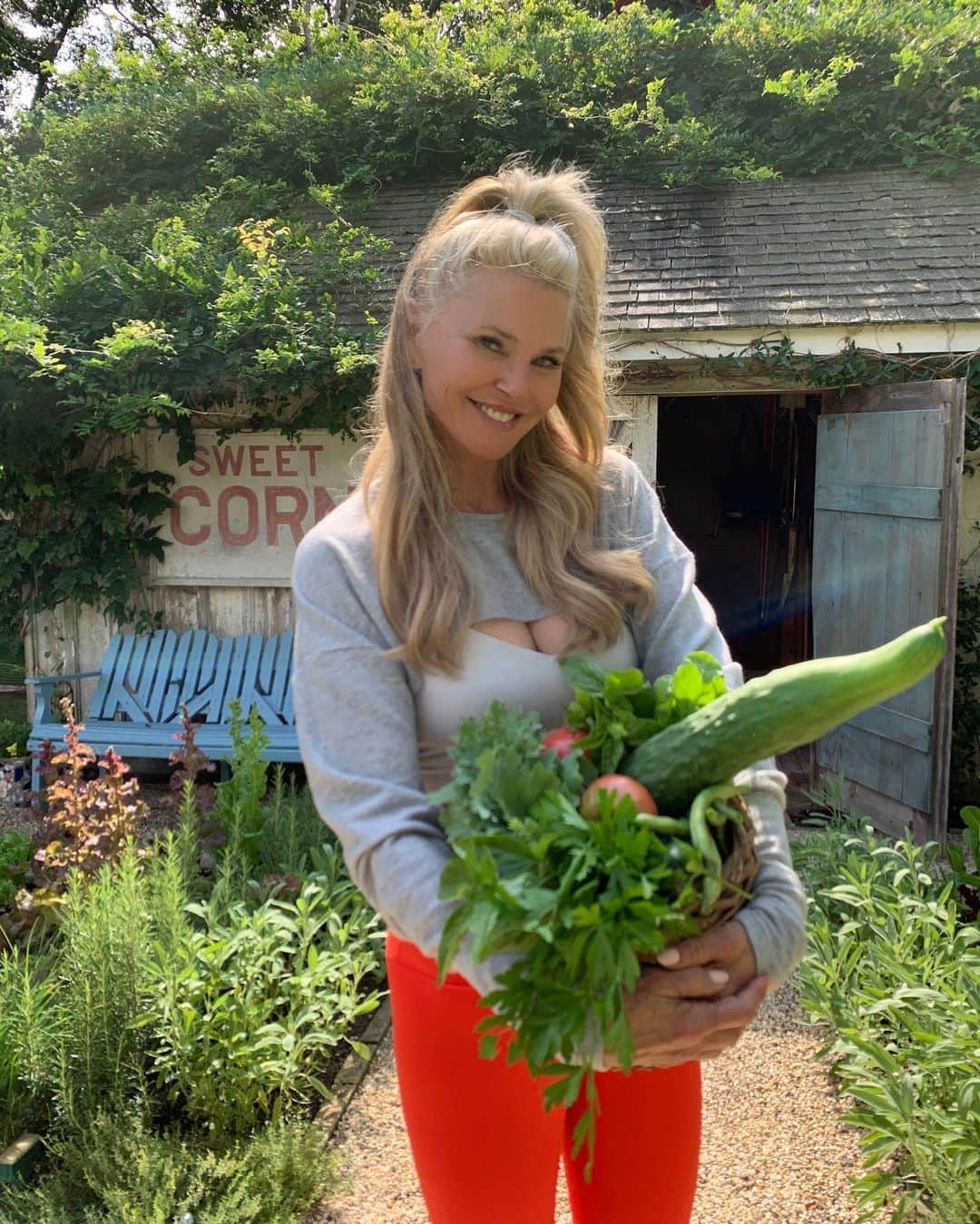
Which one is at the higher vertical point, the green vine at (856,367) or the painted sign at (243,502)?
the green vine at (856,367)

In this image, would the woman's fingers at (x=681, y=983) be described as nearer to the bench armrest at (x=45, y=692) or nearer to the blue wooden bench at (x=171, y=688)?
the blue wooden bench at (x=171, y=688)

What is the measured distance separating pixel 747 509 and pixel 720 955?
Answer: 30.8ft

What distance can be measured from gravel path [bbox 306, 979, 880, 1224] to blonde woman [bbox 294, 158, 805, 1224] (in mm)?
1277

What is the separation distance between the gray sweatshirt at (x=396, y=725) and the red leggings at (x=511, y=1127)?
0.17m

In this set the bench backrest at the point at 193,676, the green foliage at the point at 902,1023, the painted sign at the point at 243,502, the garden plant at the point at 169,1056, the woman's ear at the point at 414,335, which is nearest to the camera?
the woman's ear at the point at 414,335

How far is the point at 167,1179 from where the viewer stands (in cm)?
233

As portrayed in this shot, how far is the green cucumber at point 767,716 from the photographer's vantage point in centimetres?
126

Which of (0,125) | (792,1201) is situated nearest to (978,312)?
(792,1201)

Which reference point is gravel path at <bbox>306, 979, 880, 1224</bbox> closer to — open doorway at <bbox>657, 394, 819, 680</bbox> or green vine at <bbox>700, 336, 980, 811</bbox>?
green vine at <bbox>700, 336, 980, 811</bbox>

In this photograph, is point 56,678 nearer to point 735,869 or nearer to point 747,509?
point 735,869

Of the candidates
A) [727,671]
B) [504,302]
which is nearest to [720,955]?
[727,671]

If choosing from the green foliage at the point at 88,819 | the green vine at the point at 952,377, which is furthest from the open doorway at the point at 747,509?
the green foliage at the point at 88,819

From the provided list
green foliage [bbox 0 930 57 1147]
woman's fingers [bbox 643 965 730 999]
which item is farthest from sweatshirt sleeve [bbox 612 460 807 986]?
green foliage [bbox 0 930 57 1147]

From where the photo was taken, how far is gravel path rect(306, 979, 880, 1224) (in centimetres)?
262
